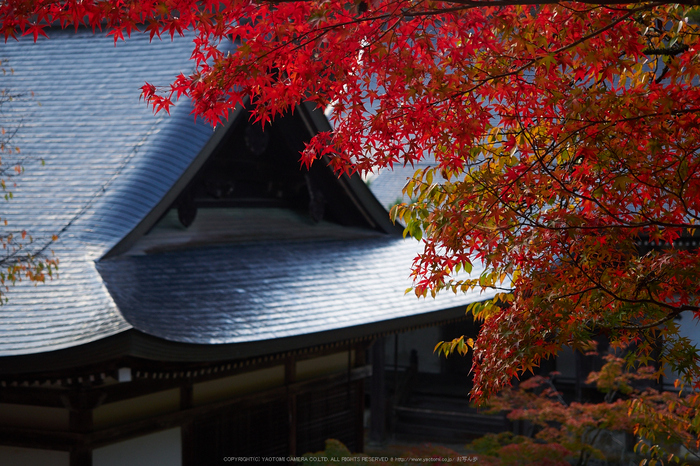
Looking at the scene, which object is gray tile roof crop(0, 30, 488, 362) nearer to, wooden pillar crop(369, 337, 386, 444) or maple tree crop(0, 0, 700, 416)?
maple tree crop(0, 0, 700, 416)

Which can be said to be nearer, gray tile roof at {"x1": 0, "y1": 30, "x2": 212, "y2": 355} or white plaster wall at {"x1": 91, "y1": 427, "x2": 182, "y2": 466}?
gray tile roof at {"x1": 0, "y1": 30, "x2": 212, "y2": 355}

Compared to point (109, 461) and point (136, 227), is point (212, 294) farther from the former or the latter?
point (109, 461)

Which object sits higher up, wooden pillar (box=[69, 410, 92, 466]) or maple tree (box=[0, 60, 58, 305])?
maple tree (box=[0, 60, 58, 305])

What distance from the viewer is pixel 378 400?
1403 centimetres

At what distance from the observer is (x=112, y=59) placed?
1028 centimetres

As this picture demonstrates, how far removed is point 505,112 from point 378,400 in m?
11.1

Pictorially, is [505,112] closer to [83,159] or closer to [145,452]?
[145,452]

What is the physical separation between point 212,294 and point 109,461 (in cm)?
184

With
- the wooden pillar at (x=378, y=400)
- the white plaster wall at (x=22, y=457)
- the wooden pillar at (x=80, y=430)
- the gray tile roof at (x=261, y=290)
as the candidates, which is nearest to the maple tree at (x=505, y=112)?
the gray tile roof at (x=261, y=290)

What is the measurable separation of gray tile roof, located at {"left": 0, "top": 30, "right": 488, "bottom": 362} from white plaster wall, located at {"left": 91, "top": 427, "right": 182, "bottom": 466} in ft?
4.46

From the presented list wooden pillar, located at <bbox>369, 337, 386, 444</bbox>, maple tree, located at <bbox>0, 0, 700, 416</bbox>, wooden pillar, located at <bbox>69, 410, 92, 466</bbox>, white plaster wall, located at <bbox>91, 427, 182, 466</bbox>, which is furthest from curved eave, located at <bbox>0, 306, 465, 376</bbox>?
wooden pillar, located at <bbox>369, 337, 386, 444</bbox>

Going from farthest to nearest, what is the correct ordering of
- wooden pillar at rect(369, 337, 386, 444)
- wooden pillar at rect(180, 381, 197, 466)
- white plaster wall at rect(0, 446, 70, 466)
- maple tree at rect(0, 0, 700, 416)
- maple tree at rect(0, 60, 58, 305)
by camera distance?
wooden pillar at rect(369, 337, 386, 444), wooden pillar at rect(180, 381, 197, 466), white plaster wall at rect(0, 446, 70, 466), maple tree at rect(0, 60, 58, 305), maple tree at rect(0, 0, 700, 416)

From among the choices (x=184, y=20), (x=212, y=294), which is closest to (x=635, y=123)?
(x=184, y=20)

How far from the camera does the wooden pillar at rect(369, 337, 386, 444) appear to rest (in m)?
14.0
